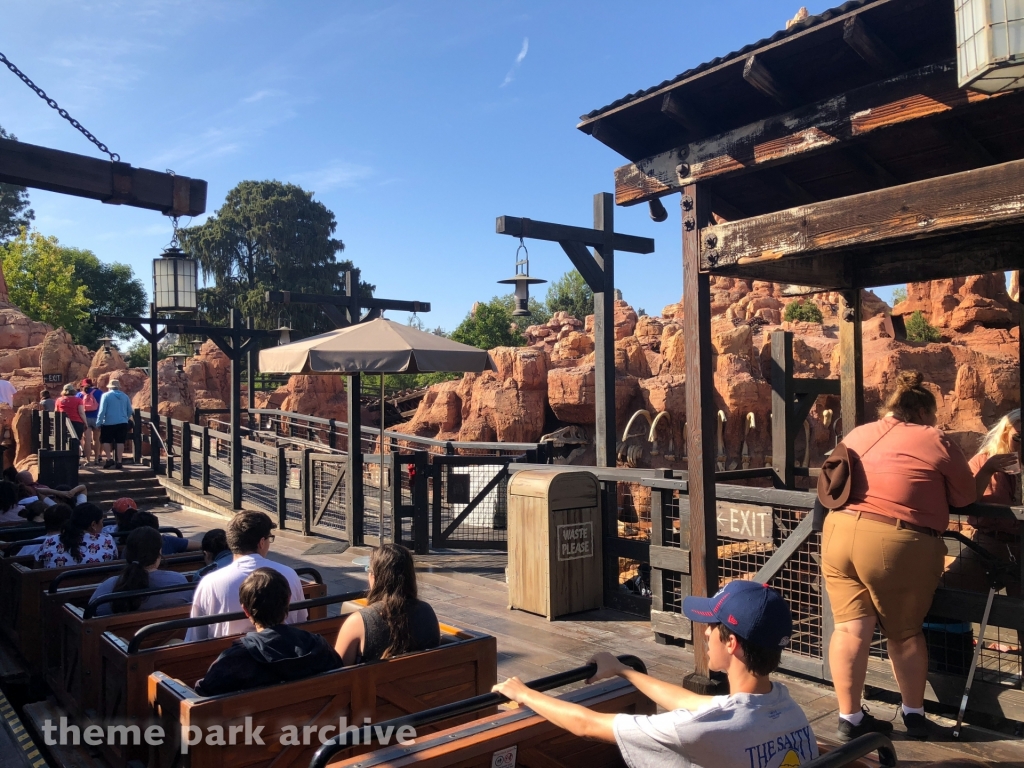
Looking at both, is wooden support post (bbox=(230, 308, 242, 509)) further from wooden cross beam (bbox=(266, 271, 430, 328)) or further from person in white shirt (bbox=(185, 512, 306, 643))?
person in white shirt (bbox=(185, 512, 306, 643))

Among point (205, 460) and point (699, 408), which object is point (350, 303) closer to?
point (205, 460)

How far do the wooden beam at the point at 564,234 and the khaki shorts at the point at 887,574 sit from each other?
3897mm

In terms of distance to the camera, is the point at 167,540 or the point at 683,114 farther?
the point at 167,540

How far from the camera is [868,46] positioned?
3.45 meters

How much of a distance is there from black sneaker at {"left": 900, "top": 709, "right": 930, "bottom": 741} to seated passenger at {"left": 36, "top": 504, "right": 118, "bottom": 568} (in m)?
4.81

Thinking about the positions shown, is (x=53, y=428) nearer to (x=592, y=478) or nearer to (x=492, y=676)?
(x=592, y=478)

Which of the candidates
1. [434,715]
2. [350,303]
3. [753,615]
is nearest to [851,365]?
[753,615]

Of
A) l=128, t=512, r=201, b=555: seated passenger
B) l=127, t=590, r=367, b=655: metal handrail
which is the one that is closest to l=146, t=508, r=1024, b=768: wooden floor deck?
l=128, t=512, r=201, b=555: seated passenger

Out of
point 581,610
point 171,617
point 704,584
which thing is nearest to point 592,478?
point 581,610

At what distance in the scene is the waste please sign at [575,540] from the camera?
5.98 meters

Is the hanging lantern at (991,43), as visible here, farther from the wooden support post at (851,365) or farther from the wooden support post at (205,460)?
the wooden support post at (205,460)

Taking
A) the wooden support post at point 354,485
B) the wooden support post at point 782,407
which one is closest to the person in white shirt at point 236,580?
the wooden support post at point 782,407

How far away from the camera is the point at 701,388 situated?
4309 millimetres

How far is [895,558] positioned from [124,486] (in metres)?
13.6
